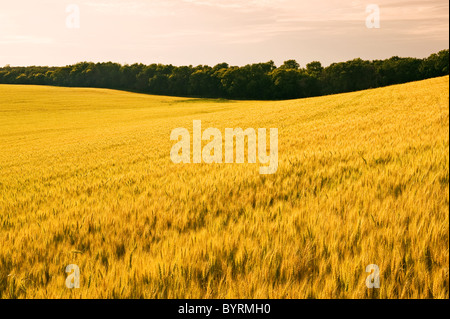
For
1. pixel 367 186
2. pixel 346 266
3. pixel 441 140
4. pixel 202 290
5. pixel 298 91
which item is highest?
pixel 298 91

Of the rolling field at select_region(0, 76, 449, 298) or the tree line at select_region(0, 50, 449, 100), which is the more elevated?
the tree line at select_region(0, 50, 449, 100)

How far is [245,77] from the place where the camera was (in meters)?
92.8

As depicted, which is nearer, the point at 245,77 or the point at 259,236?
the point at 259,236

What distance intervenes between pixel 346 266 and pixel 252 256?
26.7 inches

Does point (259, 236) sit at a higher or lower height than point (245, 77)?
lower

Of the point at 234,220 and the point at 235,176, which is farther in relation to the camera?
the point at 235,176

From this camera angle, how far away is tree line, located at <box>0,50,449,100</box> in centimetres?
8156

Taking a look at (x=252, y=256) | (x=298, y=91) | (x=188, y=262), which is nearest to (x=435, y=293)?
(x=252, y=256)

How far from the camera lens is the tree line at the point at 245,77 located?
81562 mm

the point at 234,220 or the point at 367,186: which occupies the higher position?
the point at 367,186

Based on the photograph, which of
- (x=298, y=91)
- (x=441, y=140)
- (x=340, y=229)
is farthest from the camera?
(x=298, y=91)

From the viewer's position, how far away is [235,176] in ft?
16.7

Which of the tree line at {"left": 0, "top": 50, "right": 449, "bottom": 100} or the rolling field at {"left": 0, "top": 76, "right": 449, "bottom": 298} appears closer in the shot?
the rolling field at {"left": 0, "top": 76, "right": 449, "bottom": 298}
